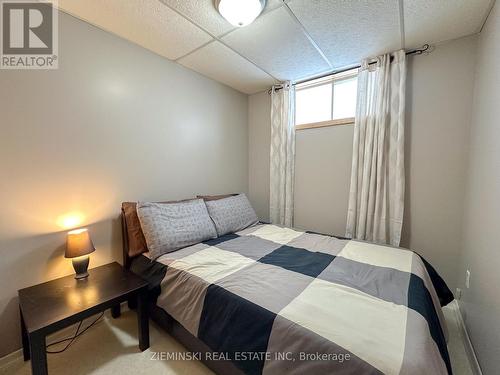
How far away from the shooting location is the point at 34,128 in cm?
149

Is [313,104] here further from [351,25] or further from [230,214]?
[230,214]

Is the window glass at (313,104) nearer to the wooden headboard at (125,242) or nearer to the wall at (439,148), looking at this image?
the wall at (439,148)

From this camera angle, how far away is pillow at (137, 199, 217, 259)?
5.73 feet

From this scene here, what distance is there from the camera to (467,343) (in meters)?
1.51

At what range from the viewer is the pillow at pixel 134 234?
1827mm

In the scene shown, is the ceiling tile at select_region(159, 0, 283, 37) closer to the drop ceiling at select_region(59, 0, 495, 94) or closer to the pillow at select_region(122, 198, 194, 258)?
the drop ceiling at select_region(59, 0, 495, 94)

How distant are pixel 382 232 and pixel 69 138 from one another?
2881mm

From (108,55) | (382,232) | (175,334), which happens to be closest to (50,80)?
(108,55)

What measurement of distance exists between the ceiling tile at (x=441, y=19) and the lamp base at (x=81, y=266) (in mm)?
2912

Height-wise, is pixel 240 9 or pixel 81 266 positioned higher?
pixel 240 9

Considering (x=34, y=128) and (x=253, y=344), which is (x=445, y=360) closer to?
(x=253, y=344)

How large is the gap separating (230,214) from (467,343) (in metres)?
2.09

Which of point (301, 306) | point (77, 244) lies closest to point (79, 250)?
point (77, 244)

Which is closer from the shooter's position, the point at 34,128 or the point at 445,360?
the point at 445,360
